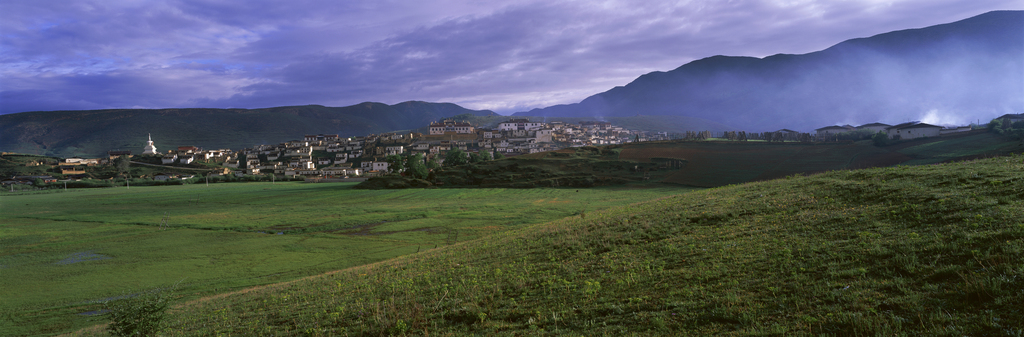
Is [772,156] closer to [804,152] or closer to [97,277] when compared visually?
[804,152]

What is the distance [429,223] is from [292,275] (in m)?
19.6

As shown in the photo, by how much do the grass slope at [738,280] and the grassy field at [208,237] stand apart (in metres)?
6.96

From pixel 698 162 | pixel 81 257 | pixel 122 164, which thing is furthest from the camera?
Result: pixel 122 164

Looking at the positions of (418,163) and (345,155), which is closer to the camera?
(418,163)

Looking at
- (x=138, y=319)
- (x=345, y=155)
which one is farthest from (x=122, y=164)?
(x=138, y=319)

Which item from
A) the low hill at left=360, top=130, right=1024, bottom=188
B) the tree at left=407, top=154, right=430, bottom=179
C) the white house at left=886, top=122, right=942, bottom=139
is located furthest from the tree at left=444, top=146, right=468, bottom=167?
the white house at left=886, top=122, right=942, bottom=139

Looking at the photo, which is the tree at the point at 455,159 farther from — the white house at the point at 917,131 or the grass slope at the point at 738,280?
the white house at the point at 917,131

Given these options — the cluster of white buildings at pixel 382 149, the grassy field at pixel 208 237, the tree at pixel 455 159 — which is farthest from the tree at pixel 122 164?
the tree at pixel 455 159

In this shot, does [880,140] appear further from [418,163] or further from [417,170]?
[418,163]

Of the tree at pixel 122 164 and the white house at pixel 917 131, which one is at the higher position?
the white house at pixel 917 131

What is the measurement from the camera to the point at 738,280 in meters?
10.5

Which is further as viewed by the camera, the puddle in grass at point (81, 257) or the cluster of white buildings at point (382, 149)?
the cluster of white buildings at point (382, 149)

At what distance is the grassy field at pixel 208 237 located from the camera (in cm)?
2178

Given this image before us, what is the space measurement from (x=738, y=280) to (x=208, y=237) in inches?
1703
